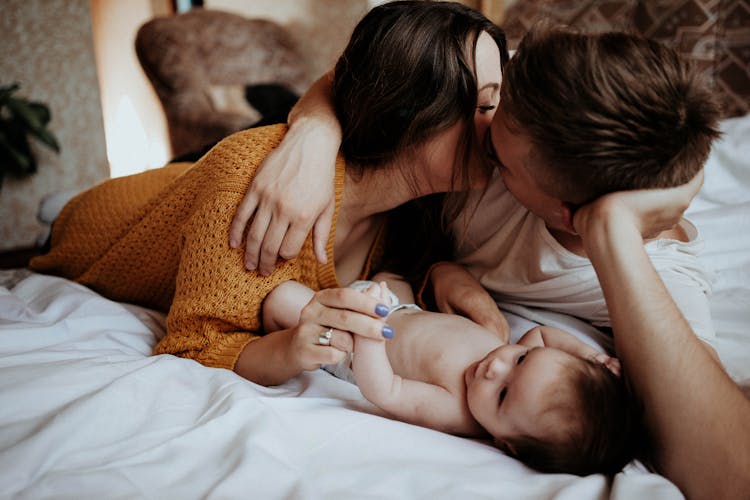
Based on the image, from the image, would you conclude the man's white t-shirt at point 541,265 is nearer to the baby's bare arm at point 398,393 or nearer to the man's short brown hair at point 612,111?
the man's short brown hair at point 612,111

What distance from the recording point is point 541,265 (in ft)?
3.60

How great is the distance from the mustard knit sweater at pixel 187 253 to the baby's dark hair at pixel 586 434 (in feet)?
1.57

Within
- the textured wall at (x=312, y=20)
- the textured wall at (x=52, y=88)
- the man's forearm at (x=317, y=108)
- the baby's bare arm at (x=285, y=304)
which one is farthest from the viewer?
the textured wall at (x=312, y=20)

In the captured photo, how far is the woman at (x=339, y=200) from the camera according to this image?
2.97 feet

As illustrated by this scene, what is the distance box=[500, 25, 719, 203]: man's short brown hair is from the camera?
755mm

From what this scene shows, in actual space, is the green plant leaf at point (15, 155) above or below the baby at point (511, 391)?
below

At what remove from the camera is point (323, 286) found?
3.60 feet

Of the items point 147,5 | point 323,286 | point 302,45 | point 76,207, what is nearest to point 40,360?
point 323,286

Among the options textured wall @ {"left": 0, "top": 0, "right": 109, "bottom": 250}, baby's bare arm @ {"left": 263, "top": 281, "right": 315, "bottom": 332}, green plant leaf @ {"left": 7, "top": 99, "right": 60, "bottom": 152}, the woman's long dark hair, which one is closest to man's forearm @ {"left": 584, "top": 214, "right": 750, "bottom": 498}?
the woman's long dark hair

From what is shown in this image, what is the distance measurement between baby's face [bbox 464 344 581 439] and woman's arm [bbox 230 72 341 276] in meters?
0.36

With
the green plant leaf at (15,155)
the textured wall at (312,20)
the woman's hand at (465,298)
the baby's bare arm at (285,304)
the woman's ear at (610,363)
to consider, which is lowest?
the green plant leaf at (15,155)

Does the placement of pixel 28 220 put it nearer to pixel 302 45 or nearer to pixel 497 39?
pixel 302 45

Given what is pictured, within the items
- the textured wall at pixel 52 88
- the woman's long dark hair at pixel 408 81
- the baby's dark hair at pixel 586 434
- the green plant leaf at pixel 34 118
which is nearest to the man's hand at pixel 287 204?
the woman's long dark hair at pixel 408 81

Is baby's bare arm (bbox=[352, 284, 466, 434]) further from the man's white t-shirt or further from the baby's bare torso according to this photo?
the man's white t-shirt
